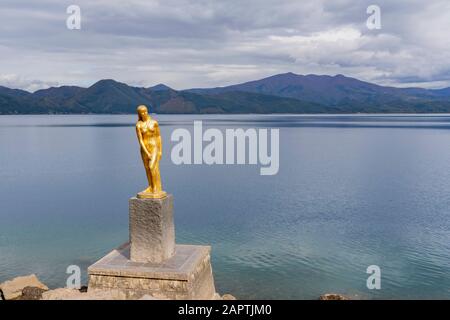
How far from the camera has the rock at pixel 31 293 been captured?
2192cm

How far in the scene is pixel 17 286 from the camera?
23.1 meters

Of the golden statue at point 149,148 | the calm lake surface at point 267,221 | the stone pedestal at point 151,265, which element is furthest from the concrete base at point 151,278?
the calm lake surface at point 267,221

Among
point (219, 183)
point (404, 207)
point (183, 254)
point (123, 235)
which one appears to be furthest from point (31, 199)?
point (404, 207)

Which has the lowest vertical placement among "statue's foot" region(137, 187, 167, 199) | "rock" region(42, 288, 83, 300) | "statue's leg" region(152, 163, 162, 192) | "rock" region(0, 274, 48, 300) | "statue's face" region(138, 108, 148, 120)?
"rock" region(0, 274, 48, 300)

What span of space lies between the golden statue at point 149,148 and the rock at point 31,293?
9.45 meters

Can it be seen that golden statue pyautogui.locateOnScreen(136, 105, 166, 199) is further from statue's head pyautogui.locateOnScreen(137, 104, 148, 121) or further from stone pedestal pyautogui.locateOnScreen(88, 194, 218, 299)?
stone pedestal pyautogui.locateOnScreen(88, 194, 218, 299)

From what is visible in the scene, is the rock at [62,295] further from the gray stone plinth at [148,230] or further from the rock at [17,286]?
the rock at [17,286]

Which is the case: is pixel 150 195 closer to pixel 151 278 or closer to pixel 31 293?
pixel 151 278

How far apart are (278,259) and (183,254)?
12.3 m

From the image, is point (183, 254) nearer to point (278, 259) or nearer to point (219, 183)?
point (278, 259)

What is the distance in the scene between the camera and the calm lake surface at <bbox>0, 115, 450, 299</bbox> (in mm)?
26578

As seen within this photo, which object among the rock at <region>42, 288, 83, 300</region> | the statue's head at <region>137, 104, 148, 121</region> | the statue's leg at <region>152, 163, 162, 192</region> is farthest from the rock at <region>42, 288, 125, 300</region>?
the statue's head at <region>137, 104, 148, 121</region>

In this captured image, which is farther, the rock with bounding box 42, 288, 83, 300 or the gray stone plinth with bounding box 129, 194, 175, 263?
the gray stone plinth with bounding box 129, 194, 175, 263

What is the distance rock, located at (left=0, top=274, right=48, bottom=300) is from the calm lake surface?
178 centimetres
